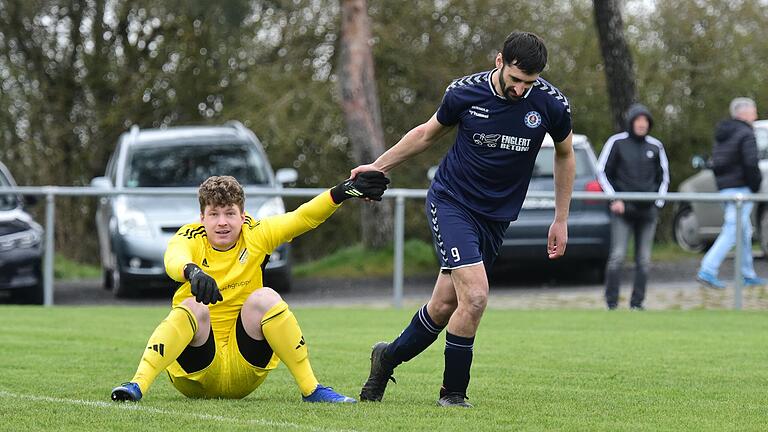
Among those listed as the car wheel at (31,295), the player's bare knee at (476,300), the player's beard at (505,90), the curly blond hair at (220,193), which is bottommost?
the car wheel at (31,295)

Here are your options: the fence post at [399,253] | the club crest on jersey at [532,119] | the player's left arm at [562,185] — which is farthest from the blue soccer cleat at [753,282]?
the club crest on jersey at [532,119]

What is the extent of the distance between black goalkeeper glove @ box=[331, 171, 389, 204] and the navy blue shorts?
348mm

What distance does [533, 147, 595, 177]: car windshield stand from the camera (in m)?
16.5

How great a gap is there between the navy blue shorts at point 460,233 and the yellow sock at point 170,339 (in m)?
1.32

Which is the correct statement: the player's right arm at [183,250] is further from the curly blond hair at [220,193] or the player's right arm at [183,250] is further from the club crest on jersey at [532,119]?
the club crest on jersey at [532,119]

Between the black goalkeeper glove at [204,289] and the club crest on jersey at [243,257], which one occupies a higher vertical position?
the club crest on jersey at [243,257]

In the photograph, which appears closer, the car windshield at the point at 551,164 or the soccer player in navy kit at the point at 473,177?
the soccer player in navy kit at the point at 473,177

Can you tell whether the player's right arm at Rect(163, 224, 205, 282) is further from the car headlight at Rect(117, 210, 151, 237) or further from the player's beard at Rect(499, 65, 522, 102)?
the car headlight at Rect(117, 210, 151, 237)

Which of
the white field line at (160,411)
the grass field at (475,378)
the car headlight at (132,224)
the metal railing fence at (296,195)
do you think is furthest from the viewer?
the car headlight at (132,224)

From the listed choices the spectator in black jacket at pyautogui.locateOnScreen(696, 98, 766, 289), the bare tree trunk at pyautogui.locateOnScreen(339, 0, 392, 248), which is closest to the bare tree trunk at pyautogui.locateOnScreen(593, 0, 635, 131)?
the bare tree trunk at pyautogui.locateOnScreen(339, 0, 392, 248)

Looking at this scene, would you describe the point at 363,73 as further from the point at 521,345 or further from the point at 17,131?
the point at 521,345

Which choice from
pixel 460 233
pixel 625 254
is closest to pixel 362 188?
pixel 460 233

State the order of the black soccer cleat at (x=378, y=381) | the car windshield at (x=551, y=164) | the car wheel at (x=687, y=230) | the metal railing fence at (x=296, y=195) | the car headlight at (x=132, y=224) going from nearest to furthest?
1. the black soccer cleat at (x=378, y=381)
2. the metal railing fence at (x=296, y=195)
3. the car headlight at (x=132, y=224)
4. the car windshield at (x=551, y=164)
5. the car wheel at (x=687, y=230)

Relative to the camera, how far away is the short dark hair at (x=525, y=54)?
6762mm
